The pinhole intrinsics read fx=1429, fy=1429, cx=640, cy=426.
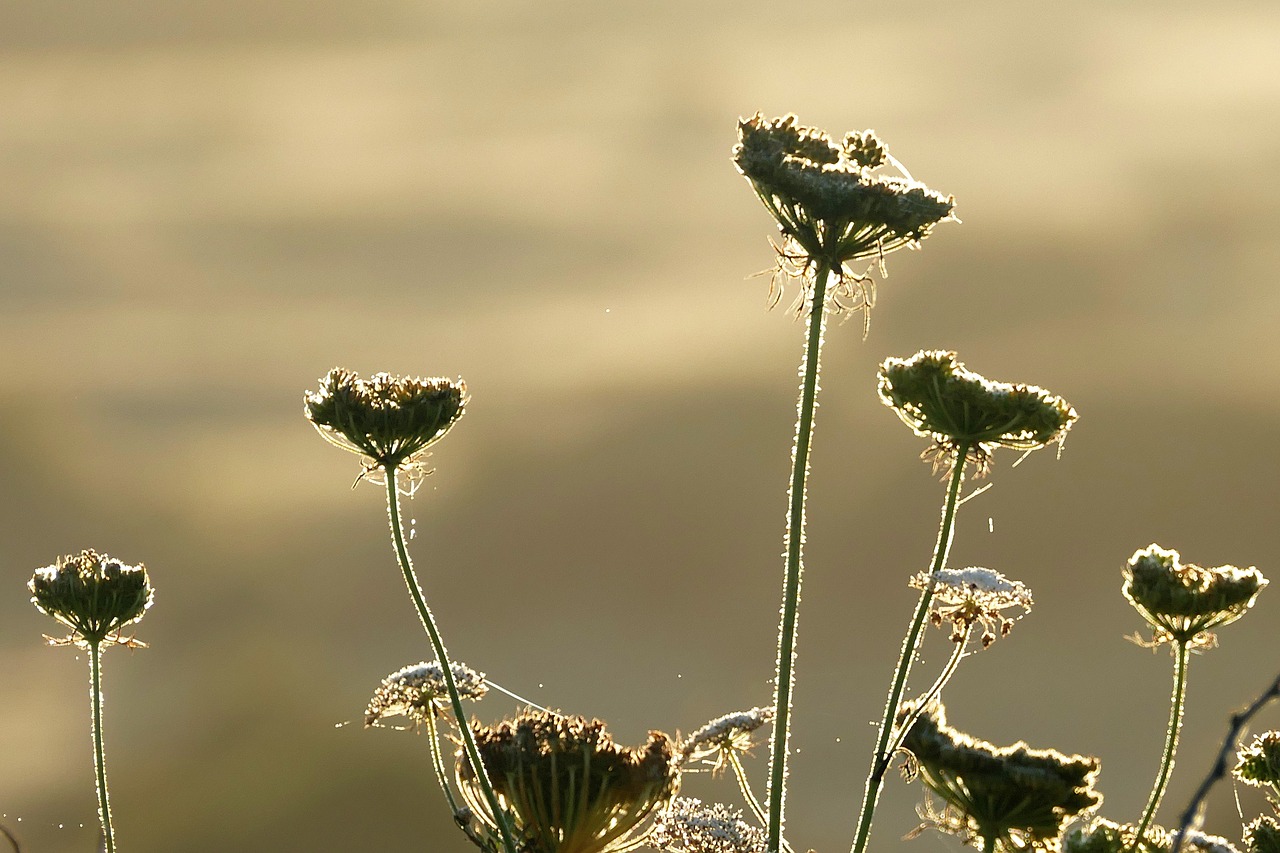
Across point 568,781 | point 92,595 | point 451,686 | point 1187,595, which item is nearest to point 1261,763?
point 1187,595

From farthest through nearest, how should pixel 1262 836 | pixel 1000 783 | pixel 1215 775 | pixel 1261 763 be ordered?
1. pixel 1261 763
2. pixel 1262 836
3. pixel 1000 783
4. pixel 1215 775

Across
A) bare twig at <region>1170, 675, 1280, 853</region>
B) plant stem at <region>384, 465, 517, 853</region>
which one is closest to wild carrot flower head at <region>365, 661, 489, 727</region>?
plant stem at <region>384, 465, 517, 853</region>

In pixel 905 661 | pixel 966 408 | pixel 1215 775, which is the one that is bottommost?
pixel 1215 775

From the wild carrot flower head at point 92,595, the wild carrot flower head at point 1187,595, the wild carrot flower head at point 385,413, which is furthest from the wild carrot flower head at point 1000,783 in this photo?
the wild carrot flower head at point 92,595

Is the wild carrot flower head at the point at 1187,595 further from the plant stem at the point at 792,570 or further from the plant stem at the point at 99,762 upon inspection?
Result: the plant stem at the point at 99,762

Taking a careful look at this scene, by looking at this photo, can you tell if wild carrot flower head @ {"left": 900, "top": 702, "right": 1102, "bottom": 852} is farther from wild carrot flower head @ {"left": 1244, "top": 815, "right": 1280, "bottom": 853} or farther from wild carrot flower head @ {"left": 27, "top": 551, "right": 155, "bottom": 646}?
wild carrot flower head @ {"left": 27, "top": 551, "right": 155, "bottom": 646}

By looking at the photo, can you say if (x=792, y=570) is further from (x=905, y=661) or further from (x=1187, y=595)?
(x=1187, y=595)

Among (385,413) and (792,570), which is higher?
(385,413)
